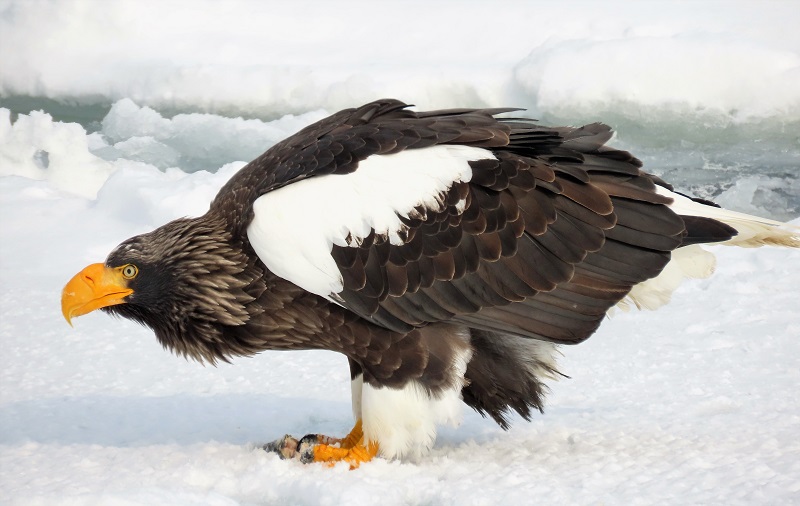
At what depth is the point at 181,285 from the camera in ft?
13.1

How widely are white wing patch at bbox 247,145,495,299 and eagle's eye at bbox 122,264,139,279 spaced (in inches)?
27.2

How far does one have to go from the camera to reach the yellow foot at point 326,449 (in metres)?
3.87

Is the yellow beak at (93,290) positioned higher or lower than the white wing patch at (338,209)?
lower

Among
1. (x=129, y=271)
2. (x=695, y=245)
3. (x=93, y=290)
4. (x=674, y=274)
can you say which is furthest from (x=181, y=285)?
(x=695, y=245)

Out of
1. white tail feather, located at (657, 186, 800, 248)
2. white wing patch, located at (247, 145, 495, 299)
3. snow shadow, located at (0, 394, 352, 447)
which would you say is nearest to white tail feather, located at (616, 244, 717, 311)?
white tail feather, located at (657, 186, 800, 248)

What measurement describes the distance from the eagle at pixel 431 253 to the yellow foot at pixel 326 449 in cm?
1

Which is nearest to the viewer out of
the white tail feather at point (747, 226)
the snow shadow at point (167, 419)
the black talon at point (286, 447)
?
the white tail feather at point (747, 226)

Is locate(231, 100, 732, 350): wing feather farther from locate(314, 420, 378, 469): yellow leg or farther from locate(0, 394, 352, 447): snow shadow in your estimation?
locate(0, 394, 352, 447): snow shadow

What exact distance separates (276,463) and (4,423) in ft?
5.34

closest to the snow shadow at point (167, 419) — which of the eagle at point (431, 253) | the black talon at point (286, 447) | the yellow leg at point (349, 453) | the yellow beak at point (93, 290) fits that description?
the black talon at point (286, 447)

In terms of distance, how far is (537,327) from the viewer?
3.65 m

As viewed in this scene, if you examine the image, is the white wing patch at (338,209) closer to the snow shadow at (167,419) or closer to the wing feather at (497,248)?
the wing feather at (497,248)

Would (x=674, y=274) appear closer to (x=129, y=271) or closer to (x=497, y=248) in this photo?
(x=497, y=248)

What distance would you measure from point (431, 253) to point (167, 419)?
5.96 feet
